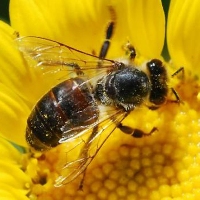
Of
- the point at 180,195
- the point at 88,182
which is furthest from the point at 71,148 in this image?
the point at 180,195

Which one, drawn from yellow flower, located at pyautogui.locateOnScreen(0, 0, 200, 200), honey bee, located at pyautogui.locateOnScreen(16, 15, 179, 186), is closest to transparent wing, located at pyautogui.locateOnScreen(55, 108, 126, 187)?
honey bee, located at pyautogui.locateOnScreen(16, 15, 179, 186)

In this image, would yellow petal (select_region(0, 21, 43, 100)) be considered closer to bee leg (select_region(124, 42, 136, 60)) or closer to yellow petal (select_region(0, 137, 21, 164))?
yellow petal (select_region(0, 137, 21, 164))

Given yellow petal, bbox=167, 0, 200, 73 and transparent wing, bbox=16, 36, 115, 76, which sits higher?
transparent wing, bbox=16, 36, 115, 76

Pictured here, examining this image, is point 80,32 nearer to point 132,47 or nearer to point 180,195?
point 132,47

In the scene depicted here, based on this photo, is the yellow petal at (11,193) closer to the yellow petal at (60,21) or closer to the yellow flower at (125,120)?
the yellow flower at (125,120)

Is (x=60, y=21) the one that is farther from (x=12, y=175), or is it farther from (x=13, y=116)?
(x=12, y=175)

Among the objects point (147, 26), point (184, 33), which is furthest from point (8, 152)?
point (184, 33)

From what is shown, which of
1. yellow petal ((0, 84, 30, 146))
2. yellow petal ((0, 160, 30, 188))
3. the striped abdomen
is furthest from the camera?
yellow petal ((0, 84, 30, 146))
